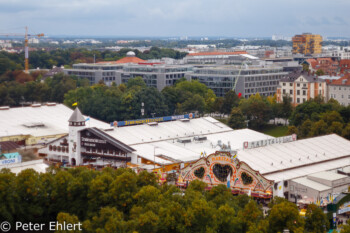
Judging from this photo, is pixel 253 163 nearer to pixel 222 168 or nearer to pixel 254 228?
pixel 222 168

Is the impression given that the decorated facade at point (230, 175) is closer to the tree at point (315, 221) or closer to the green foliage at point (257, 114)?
the tree at point (315, 221)

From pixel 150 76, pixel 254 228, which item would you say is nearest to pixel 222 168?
pixel 254 228

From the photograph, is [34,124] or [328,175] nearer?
[328,175]

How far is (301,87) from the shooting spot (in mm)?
97625

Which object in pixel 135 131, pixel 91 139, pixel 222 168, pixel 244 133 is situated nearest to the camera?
pixel 222 168

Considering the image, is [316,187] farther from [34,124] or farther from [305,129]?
[34,124]

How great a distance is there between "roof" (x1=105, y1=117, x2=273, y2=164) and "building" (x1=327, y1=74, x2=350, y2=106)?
32.0m

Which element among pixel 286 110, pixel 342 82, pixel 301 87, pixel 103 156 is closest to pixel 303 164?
pixel 103 156

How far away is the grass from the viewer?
3330 inches

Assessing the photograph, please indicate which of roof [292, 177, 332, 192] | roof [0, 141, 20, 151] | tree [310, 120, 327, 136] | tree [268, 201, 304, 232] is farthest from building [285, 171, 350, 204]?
roof [0, 141, 20, 151]

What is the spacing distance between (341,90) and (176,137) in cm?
4082

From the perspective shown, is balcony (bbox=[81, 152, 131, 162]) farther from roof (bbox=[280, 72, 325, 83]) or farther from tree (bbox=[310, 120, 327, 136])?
roof (bbox=[280, 72, 325, 83])

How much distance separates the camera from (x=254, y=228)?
36469 mm

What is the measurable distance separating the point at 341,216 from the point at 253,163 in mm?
9102
